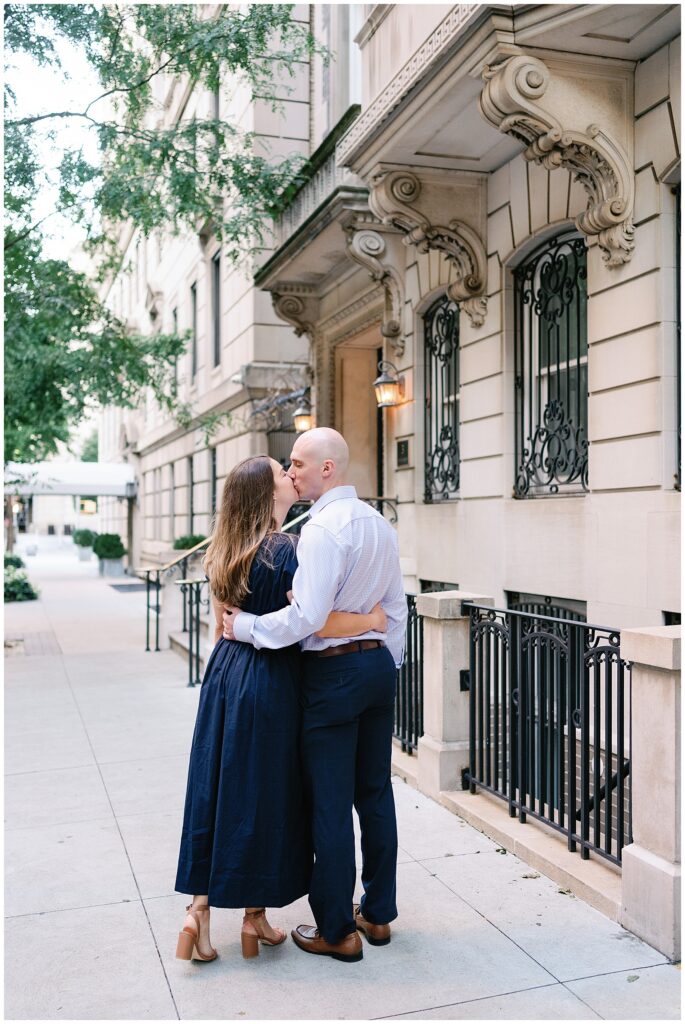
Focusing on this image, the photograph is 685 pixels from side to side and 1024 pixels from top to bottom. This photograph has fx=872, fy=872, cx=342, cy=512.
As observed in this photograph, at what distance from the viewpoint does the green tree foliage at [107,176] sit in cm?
975

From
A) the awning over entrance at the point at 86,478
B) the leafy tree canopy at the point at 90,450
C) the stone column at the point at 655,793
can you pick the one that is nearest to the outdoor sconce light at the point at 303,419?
the stone column at the point at 655,793

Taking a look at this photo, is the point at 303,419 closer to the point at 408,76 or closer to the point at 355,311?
the point at 355,311

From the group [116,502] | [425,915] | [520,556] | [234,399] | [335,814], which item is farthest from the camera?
[116,502]

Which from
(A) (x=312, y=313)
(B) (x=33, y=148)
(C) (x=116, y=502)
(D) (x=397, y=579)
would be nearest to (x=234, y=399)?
(A) (x=312, y=313)

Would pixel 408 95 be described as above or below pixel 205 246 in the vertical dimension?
below

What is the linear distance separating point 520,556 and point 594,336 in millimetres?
2243

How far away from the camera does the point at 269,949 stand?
3656 mm

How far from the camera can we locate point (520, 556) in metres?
8.21

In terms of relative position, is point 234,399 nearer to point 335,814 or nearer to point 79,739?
point 79,739

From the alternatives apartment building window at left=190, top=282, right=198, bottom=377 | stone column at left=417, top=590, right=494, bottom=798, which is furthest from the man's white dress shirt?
apartment building window at left=190, top=282, right=198, bottom=377

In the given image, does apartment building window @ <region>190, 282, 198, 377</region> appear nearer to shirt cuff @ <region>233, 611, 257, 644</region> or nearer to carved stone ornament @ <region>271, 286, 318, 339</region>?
carved stone ornament @ <region>271, 286, 318, 339</region>

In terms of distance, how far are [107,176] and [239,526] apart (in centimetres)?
943

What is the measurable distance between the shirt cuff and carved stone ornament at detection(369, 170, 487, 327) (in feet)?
20.0

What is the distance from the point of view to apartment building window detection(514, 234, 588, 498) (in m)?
7.57
